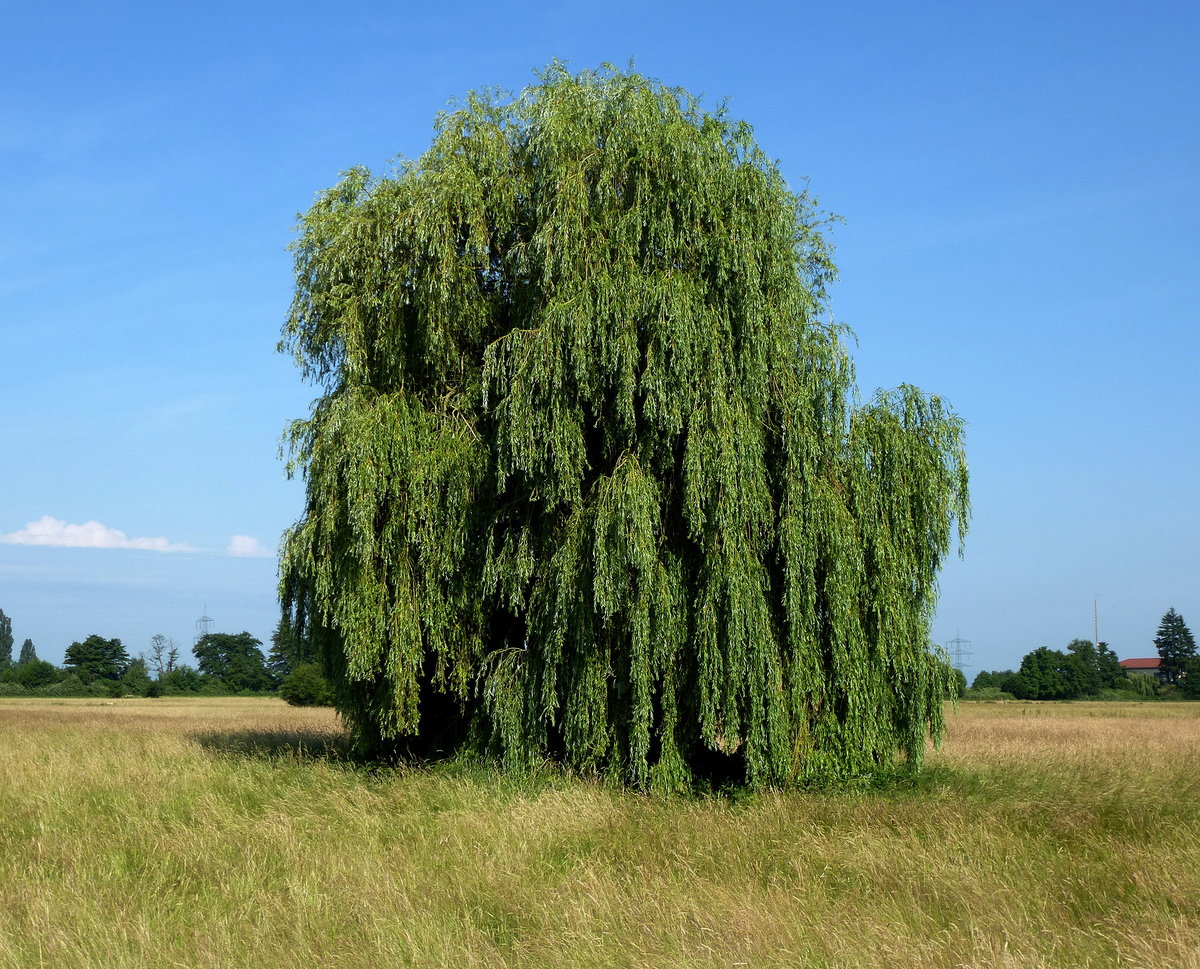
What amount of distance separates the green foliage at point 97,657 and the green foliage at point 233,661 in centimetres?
921

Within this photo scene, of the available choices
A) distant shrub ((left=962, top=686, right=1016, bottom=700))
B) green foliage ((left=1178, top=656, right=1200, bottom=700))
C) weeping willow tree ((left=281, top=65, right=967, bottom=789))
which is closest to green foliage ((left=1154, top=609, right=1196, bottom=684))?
green foliage ((left=1178, top=656, right=1200, bottom=700))

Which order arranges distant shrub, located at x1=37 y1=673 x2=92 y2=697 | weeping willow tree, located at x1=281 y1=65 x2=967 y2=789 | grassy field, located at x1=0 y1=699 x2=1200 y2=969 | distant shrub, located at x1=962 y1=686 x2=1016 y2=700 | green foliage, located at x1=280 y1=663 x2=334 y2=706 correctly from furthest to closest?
distant shrub, located at x1=962 y1=686 x2=1016 y2=700 → distant shrub, located at x1=37 y1=673 x2=92 y2=697 → green foliage, located at x1=280 y1=663 x2=334 y2=706 → weeping willow tree, located at x1=281 y1=65 x2=967 y2=789 → grassy field, located at x1=0 y1=699 x2=1200 y2=969

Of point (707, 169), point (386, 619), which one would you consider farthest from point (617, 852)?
point (707, 169)

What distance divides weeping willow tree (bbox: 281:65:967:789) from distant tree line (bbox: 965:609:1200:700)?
69.8 metres

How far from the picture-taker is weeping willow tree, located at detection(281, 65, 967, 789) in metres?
13.3

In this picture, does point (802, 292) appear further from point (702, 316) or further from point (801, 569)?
point (801, 569)

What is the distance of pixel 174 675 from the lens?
87.4 metres

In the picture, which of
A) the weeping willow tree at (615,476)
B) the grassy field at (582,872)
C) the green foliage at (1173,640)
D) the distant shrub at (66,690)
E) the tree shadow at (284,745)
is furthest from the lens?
the green foliage at (1173,640)

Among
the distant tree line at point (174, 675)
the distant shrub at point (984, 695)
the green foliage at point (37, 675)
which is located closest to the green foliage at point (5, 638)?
the distant tree line at point (174, 675)

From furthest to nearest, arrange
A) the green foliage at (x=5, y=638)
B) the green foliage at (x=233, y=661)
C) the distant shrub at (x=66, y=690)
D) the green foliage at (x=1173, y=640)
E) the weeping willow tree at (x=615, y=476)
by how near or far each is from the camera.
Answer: the green foliage at (x=5, y=638) → the green foliage at (x=1173, y=640) → the green foliage at (x=233, y=661) → the distant shrub at (x=66, y=690) → the weeping willow tree at (x=615, y=476)

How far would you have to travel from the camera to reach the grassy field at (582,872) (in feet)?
23.6

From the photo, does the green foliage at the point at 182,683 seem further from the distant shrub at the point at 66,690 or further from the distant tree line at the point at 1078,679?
the distant tree line at the point at 1078,679

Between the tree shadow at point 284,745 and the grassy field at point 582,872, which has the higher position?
the grassy field at point 582,872

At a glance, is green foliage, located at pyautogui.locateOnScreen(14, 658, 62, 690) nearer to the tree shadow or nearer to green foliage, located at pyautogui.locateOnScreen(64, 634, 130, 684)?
green foliage, located at pyautogui.locateOnScreen(64, 634, 130, 684)
